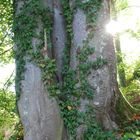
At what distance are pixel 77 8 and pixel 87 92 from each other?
188cm

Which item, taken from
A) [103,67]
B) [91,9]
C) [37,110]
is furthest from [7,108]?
[91,9]

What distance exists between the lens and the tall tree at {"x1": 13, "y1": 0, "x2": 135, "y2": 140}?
21.2ft

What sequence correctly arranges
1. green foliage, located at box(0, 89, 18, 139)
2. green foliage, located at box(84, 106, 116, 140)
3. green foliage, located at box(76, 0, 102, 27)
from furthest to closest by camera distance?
green foliage, located at box(0, 89, 18, 139) → green foliage, located at box(76, 0, 102, 27) → green foliage, located at box(84, 106, 116, 140)

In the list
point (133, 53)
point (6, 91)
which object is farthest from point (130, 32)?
point (6, 91)

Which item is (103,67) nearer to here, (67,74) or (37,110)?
(67,74)

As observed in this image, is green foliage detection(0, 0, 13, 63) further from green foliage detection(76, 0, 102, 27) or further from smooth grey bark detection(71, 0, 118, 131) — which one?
green foliage detection(76, 0, 102, 27)

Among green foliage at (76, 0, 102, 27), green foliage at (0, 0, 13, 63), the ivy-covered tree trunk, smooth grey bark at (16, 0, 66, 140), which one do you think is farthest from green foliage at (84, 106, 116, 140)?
green foliage at (0, 0, 13, 63)

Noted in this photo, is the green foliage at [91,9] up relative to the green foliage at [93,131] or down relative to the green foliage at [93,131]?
up

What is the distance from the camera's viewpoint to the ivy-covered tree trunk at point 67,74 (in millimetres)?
6453

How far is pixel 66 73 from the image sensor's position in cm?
688

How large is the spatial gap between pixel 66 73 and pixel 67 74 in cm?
5

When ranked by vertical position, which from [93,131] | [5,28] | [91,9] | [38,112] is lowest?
[93,131]

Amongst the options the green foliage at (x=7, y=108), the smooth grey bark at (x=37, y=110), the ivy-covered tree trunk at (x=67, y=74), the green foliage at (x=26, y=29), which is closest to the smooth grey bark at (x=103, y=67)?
the ivy-covered tree trunk at (x=67, y=74)

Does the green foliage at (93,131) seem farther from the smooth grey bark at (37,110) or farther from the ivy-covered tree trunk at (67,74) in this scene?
the smooth grey bark at (37,110)
